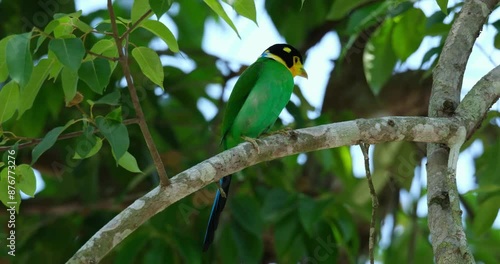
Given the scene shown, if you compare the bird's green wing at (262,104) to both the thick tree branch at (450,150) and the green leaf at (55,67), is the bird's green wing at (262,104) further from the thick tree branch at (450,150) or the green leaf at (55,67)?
the green leaf at (55,67)

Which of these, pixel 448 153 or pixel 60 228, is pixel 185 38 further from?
pixel 448 153

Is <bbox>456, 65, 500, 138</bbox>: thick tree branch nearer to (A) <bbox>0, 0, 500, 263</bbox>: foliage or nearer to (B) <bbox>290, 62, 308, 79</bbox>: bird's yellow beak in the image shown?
(A) <bbox>0, 0, 500, 263</bbox>: foliage

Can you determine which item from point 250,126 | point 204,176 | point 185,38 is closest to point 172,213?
point 250,126

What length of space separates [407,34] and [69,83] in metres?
2.24

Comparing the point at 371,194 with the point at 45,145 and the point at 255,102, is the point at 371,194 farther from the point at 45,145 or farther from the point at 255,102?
the point at 255,102

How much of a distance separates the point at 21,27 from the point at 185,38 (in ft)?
5.14

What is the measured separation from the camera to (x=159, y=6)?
259 cm

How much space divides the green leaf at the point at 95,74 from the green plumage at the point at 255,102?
1419mm

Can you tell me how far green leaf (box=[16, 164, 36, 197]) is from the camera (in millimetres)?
2885

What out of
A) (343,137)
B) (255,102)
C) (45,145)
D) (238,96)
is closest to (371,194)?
(343,137)

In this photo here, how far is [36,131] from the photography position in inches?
187

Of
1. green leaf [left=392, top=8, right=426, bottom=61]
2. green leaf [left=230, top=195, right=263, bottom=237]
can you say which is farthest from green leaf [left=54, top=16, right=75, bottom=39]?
green leaf [left=392, top=8, right=426, bottom=61]

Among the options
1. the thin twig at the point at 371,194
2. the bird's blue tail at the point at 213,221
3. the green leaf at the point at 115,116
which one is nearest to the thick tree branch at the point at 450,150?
the thin twig at the point at 371,194

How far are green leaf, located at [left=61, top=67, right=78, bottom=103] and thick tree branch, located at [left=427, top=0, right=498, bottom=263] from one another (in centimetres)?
124
